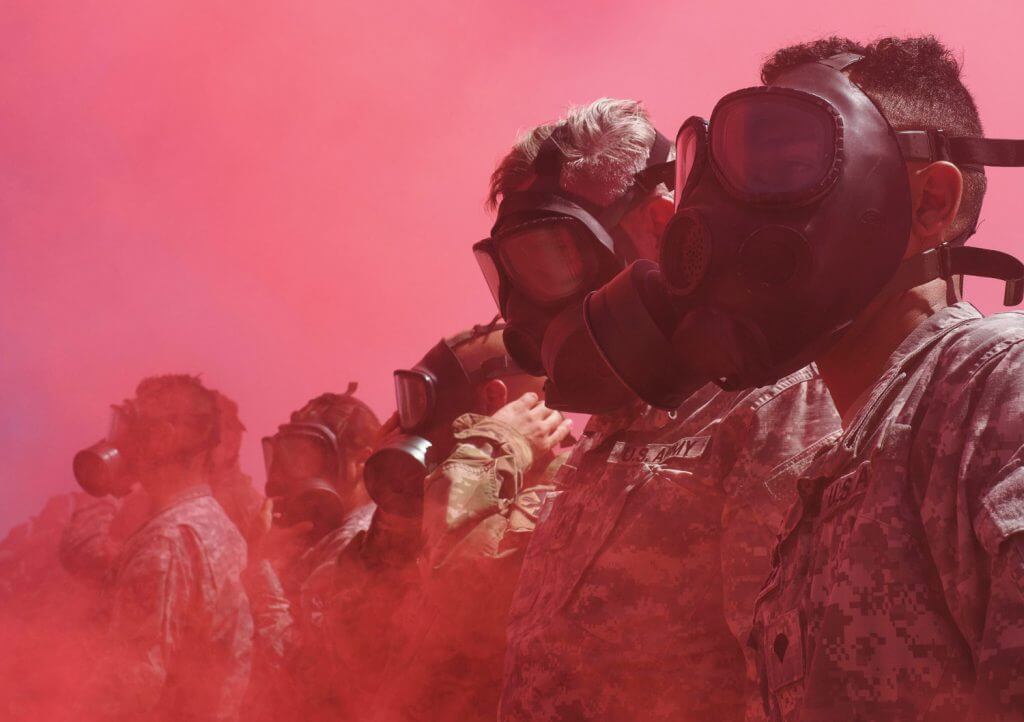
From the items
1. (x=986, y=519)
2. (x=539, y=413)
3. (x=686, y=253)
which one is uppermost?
(x=686, y=253)

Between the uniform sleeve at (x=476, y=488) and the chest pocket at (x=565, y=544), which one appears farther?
the uniform sleeve at (x=476, y=488)

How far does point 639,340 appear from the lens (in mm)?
2008

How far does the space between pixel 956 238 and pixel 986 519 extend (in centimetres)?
62

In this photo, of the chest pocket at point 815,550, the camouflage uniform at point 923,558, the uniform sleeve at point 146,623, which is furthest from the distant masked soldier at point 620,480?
the uniform sleeve at point 146,623

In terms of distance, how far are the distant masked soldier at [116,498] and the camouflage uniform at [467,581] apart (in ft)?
10.3

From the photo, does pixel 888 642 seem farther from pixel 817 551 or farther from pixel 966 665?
pixel 817 551

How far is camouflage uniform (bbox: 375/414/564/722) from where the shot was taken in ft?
10.9

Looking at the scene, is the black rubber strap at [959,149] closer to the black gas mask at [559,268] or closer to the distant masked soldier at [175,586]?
the black gas mask at [559,268]

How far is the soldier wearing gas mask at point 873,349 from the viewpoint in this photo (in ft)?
3.98

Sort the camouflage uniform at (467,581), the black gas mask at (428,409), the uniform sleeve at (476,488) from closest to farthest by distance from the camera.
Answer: the camouflage uniform at (467,581)
the uniform sleeve at (476,488)
the black gas mask at (428,409)

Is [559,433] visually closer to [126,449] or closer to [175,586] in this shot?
[175,586]

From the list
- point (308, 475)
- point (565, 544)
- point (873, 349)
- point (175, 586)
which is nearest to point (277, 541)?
point (308, 475)

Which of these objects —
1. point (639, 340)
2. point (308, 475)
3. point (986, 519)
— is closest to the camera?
point (986, 519)

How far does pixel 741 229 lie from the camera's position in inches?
62.7
